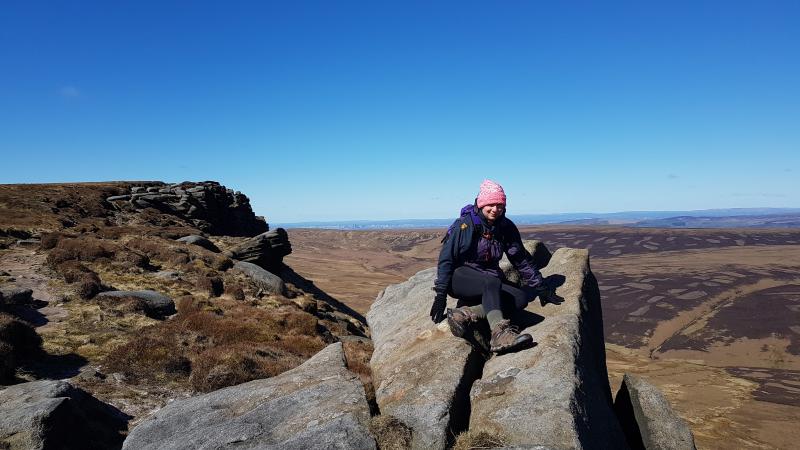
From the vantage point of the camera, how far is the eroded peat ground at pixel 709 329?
35.9 metres

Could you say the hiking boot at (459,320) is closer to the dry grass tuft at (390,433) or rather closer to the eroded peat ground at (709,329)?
the dry grass tuft at (390,433)

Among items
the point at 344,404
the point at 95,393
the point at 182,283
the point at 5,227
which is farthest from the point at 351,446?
the point at 5,227

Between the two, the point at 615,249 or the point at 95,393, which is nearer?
the point at 95,393

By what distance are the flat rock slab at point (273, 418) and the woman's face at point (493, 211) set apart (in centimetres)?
452

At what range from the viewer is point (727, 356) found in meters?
59.3

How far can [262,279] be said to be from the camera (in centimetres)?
3412

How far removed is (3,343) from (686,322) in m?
89.8

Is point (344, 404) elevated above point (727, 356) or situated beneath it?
elevated above

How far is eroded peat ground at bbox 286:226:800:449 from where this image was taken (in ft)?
118

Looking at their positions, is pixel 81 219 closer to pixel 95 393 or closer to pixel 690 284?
pixel 95 393

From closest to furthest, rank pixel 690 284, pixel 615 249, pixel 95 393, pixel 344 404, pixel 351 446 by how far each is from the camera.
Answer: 1. pixel 351 446
2. pixel 344 404
3. pixel 95 393
4. pixel 690 284
5. pixel 615 249

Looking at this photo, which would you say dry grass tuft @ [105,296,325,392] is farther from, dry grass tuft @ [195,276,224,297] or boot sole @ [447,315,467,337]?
boot sole @ [447,315,467,337]

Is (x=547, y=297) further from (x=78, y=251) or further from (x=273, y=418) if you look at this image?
(x=78, y=251)

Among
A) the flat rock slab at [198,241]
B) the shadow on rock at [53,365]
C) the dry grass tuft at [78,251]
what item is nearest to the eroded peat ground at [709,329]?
the shadow on rock at [53,365]
